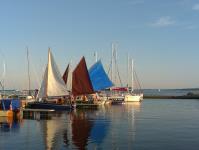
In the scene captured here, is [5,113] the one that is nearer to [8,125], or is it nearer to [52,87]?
[8,125]

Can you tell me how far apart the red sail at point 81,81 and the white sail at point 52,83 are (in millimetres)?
6733

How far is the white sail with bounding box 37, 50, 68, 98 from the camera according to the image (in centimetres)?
6462

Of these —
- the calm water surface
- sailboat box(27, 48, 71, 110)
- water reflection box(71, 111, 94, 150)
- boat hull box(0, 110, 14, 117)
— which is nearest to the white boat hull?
sailboat box(27, 48, 71, 110)

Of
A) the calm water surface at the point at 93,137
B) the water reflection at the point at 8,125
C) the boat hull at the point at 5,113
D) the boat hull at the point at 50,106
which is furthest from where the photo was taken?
the boat hull at the point at 50,106

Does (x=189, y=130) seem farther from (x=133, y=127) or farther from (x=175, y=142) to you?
(x=175, y=142)

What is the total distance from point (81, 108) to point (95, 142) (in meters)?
42.4

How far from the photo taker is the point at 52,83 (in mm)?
64688

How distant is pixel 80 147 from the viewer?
92.3ft

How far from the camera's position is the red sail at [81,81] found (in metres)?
71.9

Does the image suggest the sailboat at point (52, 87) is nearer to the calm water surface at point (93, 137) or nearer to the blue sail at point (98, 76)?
the blue sail at point (98, 76)

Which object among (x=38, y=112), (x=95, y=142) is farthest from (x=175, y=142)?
(x=38, y=112)

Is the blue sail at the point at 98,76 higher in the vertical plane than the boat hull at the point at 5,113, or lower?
higher

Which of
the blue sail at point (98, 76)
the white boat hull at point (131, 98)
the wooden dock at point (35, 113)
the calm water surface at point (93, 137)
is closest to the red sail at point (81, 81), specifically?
the blue sail at point (98, 76)

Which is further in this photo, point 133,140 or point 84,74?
point 84,74
